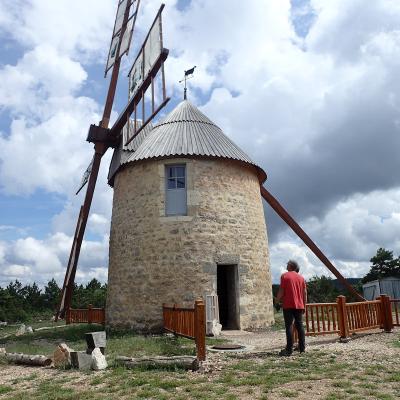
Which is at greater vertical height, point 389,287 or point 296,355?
point 389,287

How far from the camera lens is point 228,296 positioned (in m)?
12.2

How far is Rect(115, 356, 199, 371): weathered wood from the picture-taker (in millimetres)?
6160

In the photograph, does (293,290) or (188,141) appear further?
(188,141)

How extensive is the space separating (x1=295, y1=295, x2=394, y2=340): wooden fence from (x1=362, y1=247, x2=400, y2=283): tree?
65.3 ft

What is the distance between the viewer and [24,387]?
5816mm

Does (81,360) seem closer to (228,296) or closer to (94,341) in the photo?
(94,341)

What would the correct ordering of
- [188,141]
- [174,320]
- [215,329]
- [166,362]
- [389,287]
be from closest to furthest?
[166,362] → [174,320] → [215,329] → [188,141] → [389,287]

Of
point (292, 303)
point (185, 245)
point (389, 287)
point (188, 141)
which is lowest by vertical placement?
point (292, 303)

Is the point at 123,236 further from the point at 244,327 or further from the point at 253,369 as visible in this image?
the point at 253,369

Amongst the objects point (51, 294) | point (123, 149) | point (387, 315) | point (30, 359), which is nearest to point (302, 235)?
point (387, 315)

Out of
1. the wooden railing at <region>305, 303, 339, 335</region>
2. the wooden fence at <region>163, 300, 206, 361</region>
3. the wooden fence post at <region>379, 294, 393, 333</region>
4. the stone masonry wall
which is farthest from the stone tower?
the wooden fence post at <region>379, 294, 393, 333</region>

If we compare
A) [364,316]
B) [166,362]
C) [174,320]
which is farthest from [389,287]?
[166,362]

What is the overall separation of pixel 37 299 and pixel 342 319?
109 feet

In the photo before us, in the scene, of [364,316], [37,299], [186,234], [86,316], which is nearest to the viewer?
[364,316]
